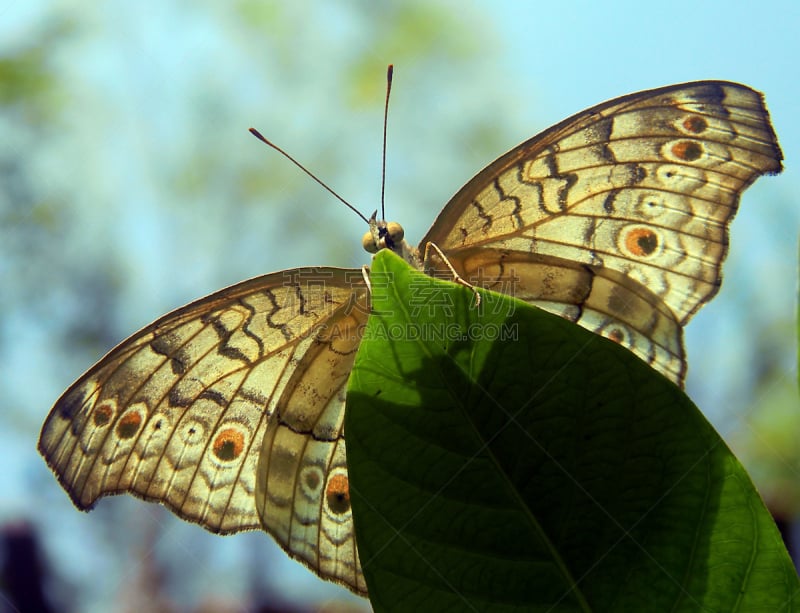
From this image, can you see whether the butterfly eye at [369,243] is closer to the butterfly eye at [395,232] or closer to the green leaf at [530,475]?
the butterfly eye at [395,232]

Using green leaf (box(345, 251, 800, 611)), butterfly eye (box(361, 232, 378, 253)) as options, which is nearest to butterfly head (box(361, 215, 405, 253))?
butterfly eye (box(361, 232, 378, 253))

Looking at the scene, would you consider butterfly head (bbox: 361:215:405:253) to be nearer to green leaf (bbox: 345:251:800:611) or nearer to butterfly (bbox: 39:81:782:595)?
butterfly (bbox: 39:81:782:595)

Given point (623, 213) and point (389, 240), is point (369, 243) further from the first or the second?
point (623, 213)

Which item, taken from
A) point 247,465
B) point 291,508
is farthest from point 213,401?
point 291,508

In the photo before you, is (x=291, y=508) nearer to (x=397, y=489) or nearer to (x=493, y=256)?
(x=493, y=256)

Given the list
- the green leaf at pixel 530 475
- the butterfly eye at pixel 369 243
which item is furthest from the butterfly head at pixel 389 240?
the green leaf at pixel 530 475

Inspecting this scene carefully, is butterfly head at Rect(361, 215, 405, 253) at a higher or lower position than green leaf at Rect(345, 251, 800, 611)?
higher
